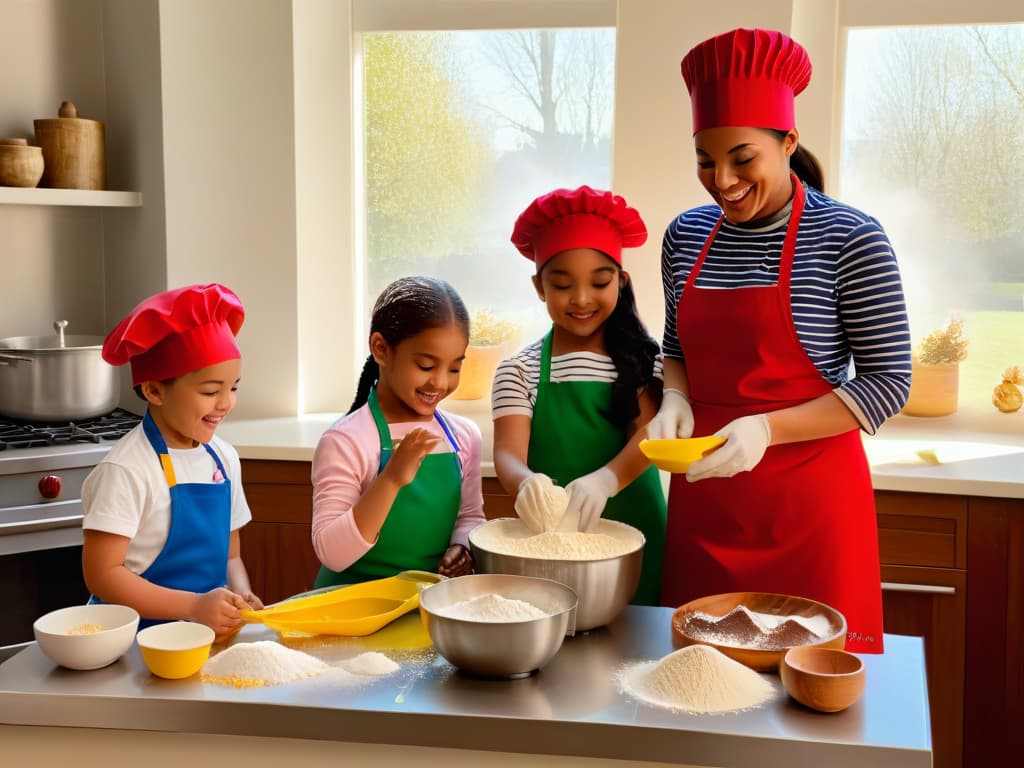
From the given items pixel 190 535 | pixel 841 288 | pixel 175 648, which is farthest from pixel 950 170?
pixel 175 648

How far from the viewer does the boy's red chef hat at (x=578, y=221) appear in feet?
5.67

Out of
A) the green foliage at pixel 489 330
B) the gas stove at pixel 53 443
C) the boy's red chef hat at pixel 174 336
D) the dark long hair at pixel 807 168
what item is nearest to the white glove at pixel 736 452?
the dark long hair at pixel 807 168

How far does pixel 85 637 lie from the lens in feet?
4.03

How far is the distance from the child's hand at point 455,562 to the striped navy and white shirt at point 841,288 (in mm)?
601

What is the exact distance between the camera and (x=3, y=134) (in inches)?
112

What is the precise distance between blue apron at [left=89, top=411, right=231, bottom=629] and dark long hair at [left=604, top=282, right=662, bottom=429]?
674mm

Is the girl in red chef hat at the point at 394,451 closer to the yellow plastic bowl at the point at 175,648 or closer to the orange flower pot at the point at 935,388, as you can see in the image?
the yellow plastic bowl at the point at 175,648

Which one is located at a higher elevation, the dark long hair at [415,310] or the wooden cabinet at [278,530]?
the dark long hair at [415,310]

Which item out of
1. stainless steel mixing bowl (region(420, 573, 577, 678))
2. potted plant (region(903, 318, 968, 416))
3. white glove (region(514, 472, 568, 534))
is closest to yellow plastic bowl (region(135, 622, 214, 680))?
stainless steel mixing bowl (region(420, 573, 577, 678))

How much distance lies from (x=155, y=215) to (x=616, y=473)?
175 centimetres

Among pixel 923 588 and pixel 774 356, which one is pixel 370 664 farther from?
pixel 923 588

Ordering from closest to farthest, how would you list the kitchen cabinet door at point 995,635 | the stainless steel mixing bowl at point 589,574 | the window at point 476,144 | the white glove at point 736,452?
the stainless steel mixing bowl at point 589,574 → the white glove at point 736,452 → the kitchen cabinet door at point 995,635 → the window at point 476,144

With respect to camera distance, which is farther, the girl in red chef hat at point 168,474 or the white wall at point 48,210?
the white wall at point 48,210

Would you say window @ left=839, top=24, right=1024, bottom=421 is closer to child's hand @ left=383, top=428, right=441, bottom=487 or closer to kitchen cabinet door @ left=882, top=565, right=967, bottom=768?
kitchen cabinet door @ left=882, top=565, right=967, bottom=768
